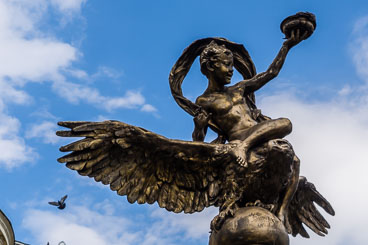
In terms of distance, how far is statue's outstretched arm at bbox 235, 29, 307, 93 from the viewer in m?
8.70

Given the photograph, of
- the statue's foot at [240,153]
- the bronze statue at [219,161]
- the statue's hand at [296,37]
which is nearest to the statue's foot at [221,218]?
the bronze statue at [219,161]

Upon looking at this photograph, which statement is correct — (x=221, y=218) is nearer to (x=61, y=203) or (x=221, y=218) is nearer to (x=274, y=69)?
(x=274, y=69)

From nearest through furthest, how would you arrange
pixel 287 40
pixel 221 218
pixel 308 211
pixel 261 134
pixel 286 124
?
pixel 221 218 → pixel 261 134 → pixel 286 124 → pixel 287 40 → pixel 308 211

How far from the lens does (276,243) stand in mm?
7555

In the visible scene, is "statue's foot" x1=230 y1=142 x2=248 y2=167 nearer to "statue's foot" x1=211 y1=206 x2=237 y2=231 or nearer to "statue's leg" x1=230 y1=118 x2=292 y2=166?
"statue's leg" x1=230 y1=118 x2=292 y2=166

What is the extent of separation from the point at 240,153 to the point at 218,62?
1520 millimetres

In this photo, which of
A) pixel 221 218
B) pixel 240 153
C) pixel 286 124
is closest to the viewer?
pixel 221 218

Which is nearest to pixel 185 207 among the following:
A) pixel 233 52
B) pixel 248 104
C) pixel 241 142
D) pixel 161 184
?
pixel 161 184

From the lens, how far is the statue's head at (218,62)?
8.79 metres

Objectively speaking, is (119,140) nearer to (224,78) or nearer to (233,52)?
(224,78)

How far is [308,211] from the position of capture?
920 centimetres

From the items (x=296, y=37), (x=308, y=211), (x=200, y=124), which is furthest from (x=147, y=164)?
(x=296, y=37)

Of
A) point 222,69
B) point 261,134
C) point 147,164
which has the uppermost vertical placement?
point 222,69

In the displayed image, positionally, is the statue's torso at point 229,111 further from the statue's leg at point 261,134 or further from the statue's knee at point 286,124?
the statue's knee at point 286,124
